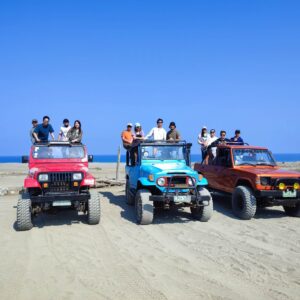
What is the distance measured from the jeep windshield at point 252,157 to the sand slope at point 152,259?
1809 mm

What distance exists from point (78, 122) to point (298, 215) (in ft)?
23.1

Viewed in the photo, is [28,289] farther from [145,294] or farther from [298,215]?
[298,215]

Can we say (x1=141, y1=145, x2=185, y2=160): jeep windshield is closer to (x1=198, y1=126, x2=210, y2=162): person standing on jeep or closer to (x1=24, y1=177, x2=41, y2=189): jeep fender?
(x1=24, y1=177, x2=41, y2=189): jeep fender

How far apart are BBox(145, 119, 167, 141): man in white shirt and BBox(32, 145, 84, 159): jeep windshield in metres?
2.58

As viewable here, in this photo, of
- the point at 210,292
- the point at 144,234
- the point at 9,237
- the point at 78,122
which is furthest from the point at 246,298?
the point at 78,122

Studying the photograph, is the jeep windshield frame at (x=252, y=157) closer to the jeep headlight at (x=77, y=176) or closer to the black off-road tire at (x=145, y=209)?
the black off-road tire at (x=145, y=209)

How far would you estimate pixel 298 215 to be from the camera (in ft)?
30.1

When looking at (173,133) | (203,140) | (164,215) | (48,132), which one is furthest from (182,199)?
(203,140)

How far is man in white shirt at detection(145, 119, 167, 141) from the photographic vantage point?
429 inches

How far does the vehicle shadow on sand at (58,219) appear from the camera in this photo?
8188 mm

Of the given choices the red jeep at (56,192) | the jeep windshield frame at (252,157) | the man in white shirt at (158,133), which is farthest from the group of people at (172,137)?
the red jeep at (56,192)

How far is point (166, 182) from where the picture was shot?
8.25 meters

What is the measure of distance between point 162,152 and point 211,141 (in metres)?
3.93

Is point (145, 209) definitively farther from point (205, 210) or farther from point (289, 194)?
point (289, 194)
